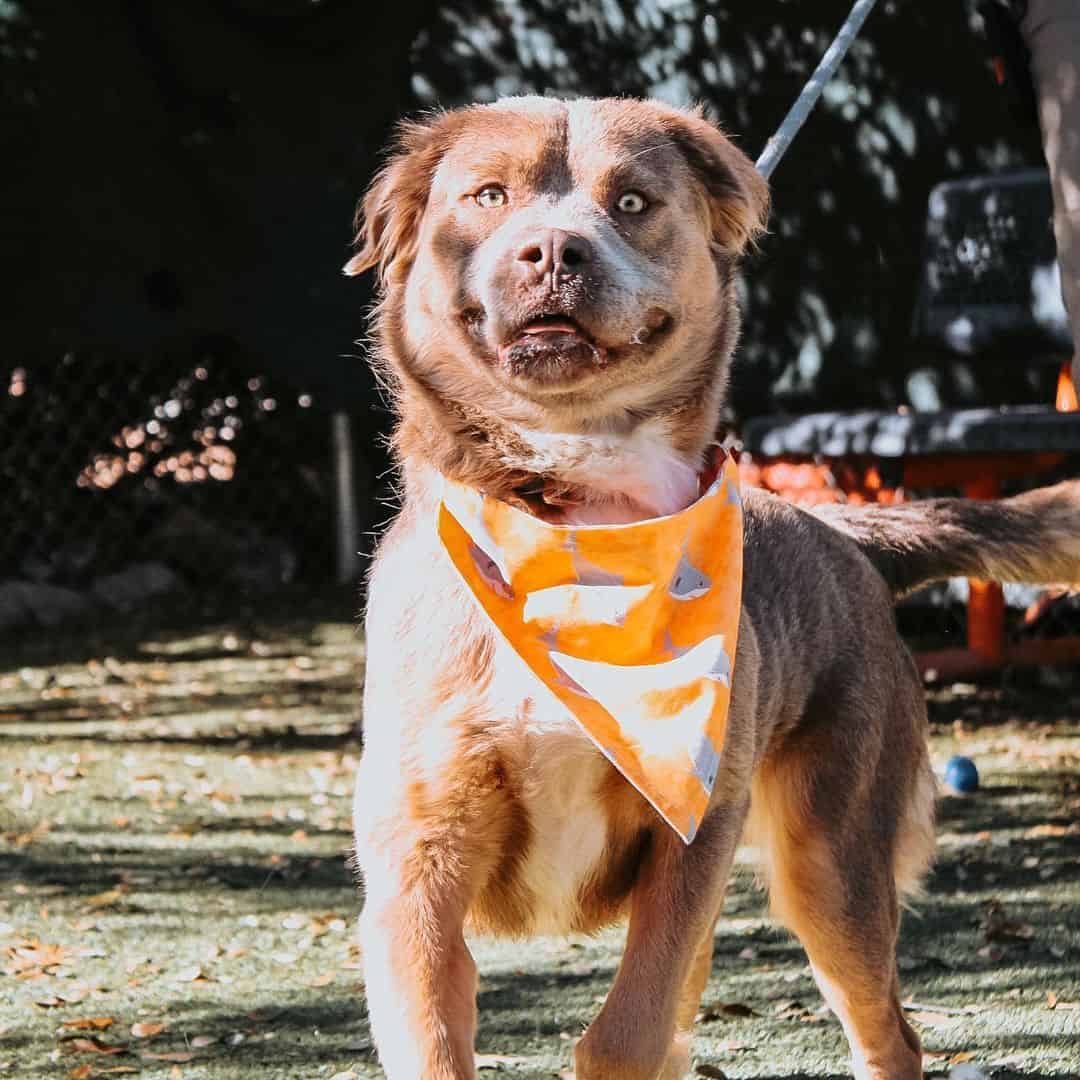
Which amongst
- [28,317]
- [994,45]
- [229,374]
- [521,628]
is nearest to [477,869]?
[521,628]

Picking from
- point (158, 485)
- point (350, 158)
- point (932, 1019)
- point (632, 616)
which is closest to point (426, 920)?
point (632, 616)

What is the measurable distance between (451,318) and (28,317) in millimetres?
7294

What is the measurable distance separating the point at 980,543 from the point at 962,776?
2.37 meters

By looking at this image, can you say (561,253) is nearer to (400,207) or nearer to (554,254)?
(554,254)

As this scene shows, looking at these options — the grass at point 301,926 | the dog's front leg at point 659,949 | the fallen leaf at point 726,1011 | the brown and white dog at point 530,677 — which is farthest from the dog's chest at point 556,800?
the fallen leaf at point 726,1011

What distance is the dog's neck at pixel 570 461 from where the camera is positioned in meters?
3.14

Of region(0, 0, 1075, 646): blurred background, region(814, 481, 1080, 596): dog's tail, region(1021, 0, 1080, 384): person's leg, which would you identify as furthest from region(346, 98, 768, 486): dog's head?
region(0, 0, 1075, 646): blurred background

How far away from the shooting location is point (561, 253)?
9.24ft

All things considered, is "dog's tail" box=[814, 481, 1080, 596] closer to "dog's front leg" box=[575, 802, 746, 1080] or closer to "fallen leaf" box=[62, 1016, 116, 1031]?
"dog's front leg" box=[575, 802, 746, 1080]

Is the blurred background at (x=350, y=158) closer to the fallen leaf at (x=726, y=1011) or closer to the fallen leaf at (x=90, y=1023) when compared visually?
the fallen leaf at (x=726, y=1011)

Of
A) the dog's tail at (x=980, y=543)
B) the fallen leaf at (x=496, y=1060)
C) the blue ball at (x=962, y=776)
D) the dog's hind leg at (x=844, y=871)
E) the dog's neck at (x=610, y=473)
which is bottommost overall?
the blue ball at (x=962, y=776)

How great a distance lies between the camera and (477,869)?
9.63 feet

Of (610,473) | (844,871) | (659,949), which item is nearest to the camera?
(659,949)

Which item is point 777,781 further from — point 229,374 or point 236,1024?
point 229,374
